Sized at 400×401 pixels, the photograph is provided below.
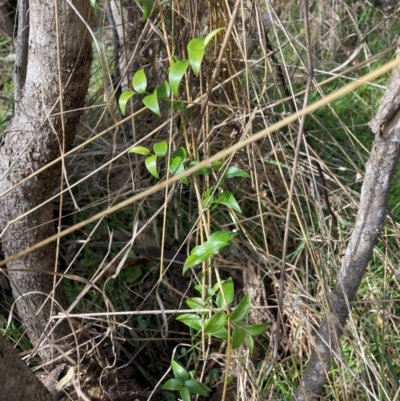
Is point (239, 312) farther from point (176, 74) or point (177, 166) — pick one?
point (176, 74)

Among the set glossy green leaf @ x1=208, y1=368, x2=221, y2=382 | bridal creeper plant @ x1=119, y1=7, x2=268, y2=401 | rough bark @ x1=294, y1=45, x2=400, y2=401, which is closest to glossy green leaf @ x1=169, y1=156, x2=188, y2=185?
bridal creeper plant @ x1=119, y1=7, x2=268, y2=401

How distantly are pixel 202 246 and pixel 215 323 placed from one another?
0.48 feet

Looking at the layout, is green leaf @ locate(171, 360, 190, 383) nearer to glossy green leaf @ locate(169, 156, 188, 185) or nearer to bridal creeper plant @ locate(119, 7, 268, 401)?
bridal creeper plant @ locate(119, 7, 268, 401)

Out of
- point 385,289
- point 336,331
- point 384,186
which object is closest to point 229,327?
point 336,331

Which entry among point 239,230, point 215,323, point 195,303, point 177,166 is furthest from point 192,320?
point 239,230

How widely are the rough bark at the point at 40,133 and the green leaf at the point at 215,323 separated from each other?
395 millimetres

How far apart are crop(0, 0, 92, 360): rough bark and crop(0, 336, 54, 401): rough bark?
0.19 metres

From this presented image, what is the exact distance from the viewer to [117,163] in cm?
179

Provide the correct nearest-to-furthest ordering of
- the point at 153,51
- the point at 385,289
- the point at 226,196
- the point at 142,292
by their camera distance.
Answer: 1. the point at 226,196
2. the point at 385,289
3. the point at 153,51
4. the point at 142,292

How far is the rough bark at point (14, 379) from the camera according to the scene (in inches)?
34.4

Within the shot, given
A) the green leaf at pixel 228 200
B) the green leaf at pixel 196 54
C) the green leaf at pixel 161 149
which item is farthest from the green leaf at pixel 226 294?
the green leaf at pixel 196 54

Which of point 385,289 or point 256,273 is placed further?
point 256,273

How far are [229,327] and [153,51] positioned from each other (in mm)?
860

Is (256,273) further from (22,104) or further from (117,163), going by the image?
(22,104)
